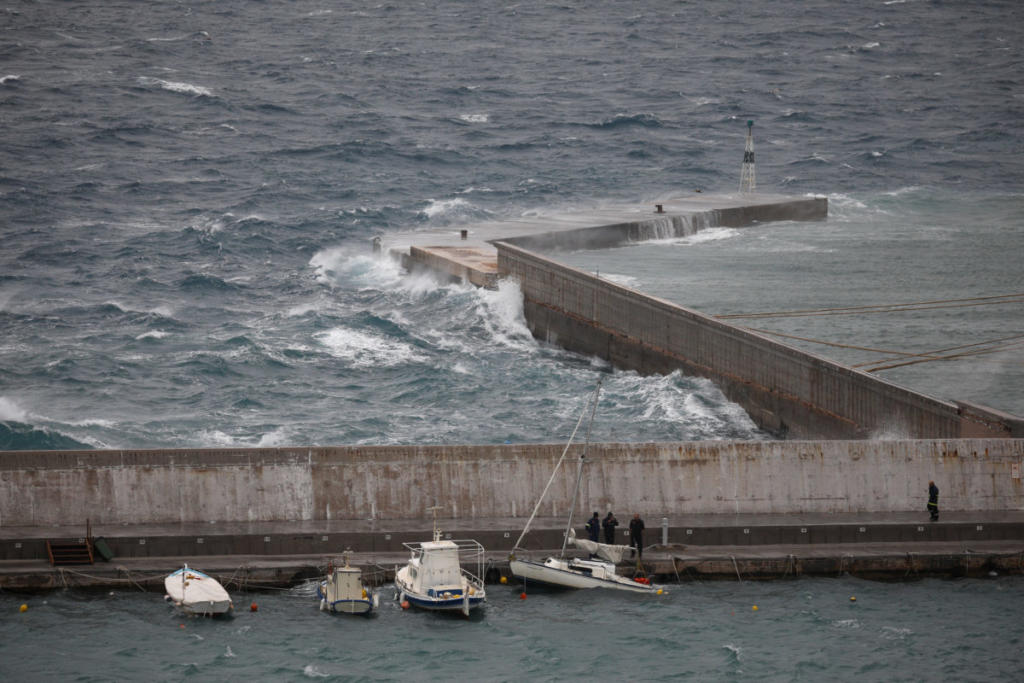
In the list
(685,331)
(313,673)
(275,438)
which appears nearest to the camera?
(313,673)

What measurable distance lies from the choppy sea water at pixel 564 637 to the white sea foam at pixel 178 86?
89490 millimetres

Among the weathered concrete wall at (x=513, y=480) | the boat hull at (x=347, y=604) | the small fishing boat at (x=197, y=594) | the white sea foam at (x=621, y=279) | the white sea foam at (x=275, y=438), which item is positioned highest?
the white sea foam at (x=621, y=279)

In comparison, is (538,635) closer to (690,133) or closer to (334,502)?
(334,502)

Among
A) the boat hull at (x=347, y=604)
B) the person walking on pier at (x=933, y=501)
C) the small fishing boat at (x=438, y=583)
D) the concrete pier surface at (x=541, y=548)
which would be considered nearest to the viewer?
the boat hull at (x=347, y=604)

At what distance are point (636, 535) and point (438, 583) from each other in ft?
15.4

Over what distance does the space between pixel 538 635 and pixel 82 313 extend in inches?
1558

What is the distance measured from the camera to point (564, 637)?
3067 centimetres

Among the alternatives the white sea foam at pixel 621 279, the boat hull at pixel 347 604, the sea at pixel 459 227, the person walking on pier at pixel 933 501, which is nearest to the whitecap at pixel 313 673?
the sea at pixel 459 227

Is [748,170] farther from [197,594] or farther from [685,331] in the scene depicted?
[197,594]

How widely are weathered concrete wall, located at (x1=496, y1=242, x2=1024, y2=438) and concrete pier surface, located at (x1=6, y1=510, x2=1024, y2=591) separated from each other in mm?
5700

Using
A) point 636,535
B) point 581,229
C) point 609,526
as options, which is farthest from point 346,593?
point 581,229

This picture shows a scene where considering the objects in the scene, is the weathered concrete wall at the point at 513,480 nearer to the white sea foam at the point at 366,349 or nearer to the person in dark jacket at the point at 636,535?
the person in dark jacket at the point at 636,535

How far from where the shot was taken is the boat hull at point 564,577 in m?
32.3

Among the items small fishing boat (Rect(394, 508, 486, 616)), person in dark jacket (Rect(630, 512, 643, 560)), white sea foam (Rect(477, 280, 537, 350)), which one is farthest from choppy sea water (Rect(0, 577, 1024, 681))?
white sea foam (Rect(477, 280, 537, 350))
